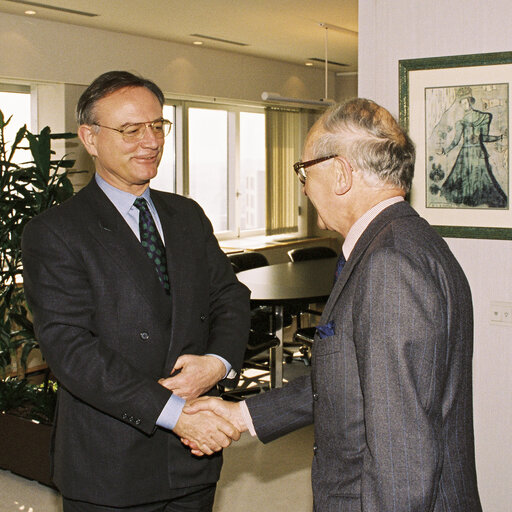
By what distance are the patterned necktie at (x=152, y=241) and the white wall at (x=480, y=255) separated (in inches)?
53.2

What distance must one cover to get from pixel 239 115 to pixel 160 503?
7.92 m

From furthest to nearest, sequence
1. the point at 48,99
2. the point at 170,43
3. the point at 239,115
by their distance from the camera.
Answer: the point at 239,115 < the point at 170,43 < the point at 48,99

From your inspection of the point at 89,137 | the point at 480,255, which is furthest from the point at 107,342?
the point at 480,255

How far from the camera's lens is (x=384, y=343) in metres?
1.39

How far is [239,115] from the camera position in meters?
9.61

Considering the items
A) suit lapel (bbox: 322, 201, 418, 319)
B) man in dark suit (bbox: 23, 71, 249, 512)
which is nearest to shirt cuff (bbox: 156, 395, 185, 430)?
man in dark suit (bbox: 23, 71, 249, 512)

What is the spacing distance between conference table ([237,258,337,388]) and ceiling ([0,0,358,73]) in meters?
2.21

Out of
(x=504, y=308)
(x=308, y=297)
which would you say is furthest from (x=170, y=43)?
(x=504, y=308)

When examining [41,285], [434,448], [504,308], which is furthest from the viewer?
[504,308]

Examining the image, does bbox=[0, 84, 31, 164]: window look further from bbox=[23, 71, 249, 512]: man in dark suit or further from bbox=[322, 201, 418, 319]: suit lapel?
bbox=[322, 201, 418, 319]: suit lapel

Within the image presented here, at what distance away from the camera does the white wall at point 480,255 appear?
2889 millimetres

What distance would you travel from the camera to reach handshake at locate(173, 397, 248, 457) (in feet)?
6.70

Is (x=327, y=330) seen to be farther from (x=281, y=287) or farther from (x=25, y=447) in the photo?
(x=281, y=287)

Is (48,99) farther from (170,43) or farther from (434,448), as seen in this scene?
(434,448)
